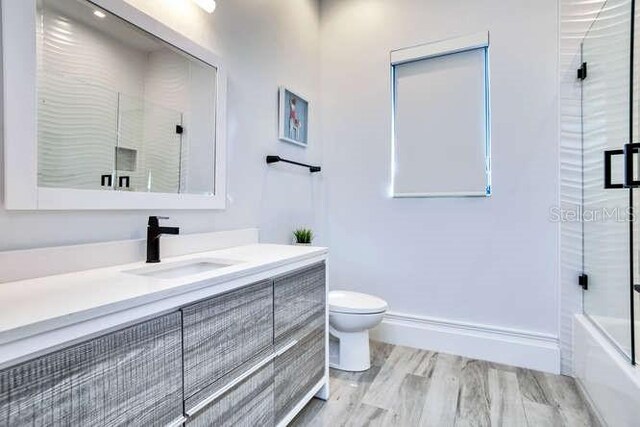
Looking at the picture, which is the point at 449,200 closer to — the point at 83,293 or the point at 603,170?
the point at 603,170

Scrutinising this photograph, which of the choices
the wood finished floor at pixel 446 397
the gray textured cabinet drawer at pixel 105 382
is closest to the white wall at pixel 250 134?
the gray textured cabinet drawer at pixel 105 382

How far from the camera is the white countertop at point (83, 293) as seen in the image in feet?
2.27

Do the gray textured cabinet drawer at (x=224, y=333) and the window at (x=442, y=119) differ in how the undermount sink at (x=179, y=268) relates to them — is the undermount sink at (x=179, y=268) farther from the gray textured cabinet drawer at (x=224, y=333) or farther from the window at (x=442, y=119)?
the window at (x=442, y=119)

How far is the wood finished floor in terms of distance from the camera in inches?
66.4

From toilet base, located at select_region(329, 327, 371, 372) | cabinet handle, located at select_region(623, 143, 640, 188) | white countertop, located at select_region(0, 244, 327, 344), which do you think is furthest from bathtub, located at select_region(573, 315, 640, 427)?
white countertop, located at select_region(0, 244, 327, 344)

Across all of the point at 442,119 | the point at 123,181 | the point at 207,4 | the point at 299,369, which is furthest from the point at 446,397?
the point at 207,4

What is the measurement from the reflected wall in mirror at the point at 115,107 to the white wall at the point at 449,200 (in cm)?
136

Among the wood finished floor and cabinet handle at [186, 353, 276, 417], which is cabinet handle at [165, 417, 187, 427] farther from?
the wood finished floor

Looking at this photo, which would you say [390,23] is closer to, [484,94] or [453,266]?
[484,94]

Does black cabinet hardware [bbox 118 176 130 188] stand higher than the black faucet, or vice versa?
black cabinet hardware [bbox 118 176 130 188]

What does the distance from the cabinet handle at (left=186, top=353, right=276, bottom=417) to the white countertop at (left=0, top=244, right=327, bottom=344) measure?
0.34 m

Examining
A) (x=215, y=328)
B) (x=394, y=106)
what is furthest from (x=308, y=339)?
(x=394, y=106)

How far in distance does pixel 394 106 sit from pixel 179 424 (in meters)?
2.43

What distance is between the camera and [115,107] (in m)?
1.33
